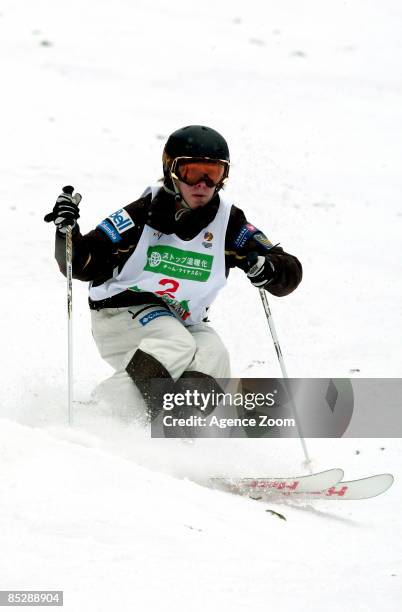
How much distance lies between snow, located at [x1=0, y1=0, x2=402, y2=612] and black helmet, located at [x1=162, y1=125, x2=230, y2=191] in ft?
4.80

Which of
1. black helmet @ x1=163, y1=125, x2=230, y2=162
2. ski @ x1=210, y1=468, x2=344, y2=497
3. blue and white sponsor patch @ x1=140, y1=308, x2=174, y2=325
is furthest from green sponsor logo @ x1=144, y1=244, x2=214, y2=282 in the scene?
ski @ x1=210, y1=468, x2=344, y2=497

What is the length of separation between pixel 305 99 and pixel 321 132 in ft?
4.03

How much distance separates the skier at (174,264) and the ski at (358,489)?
0.93 metres

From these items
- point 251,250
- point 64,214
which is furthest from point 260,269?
point 64,214

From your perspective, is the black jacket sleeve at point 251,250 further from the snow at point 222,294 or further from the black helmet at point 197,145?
the snow at point 222,294

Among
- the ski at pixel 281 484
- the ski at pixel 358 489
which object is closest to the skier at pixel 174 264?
the ski at pixel 281 484

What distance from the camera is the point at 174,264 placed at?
579 cm

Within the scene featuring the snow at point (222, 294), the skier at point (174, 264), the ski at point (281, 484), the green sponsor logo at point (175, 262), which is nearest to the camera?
the snow at point (222, 294)

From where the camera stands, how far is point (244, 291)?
366 inches

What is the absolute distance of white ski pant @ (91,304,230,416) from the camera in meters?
5.64

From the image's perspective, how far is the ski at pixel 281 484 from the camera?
16.6 feet

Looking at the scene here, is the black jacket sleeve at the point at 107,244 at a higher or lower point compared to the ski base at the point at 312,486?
higher

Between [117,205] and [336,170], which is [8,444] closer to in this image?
[117,205]

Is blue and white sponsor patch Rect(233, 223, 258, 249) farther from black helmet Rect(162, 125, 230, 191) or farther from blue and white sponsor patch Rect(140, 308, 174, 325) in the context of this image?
blue and white sponsor patch Rect(140, 308, 174, 325)
